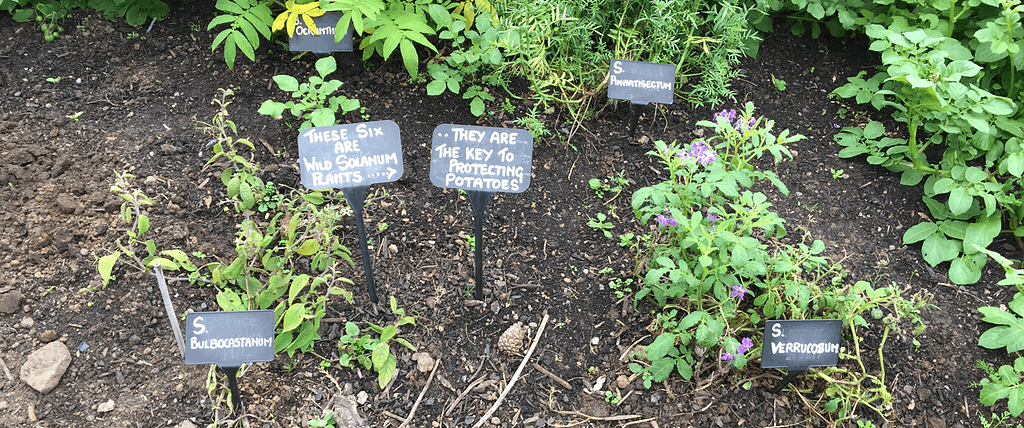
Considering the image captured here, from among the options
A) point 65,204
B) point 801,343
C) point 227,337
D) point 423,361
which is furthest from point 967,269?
point 65,204

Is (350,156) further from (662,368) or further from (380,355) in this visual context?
(662,368)

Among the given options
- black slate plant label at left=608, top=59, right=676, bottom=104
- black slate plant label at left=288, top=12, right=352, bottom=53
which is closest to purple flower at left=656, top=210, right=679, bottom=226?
black slate plant label at left=608, top=59, right=676, bottom=104

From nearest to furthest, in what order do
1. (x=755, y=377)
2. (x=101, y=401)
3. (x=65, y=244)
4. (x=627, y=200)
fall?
(x=101, y=401), (x=755, y=377), (x=65, y=244), (x=627, y=200)

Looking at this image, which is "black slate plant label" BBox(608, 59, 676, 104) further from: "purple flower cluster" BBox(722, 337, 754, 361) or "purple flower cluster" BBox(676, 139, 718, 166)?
"purple flower cluster" BBox(722, 337, 754, 361)

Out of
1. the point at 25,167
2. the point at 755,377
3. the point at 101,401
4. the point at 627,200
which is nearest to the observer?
the point at 101,401

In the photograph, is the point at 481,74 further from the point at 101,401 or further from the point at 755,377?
the point at 101,401

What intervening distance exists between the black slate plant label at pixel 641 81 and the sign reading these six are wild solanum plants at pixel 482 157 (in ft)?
2.55

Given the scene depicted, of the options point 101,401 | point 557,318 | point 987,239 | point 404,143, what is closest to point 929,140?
point 987,239

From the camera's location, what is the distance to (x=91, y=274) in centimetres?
224

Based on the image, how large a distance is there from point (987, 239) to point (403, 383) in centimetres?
223

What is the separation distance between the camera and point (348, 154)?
1989 millimetres

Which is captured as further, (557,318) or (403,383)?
(557,318)

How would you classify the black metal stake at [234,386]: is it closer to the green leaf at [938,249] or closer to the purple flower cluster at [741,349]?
the purple flower cluster at [741,349]

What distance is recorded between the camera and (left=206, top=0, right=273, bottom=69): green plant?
2.48 m
